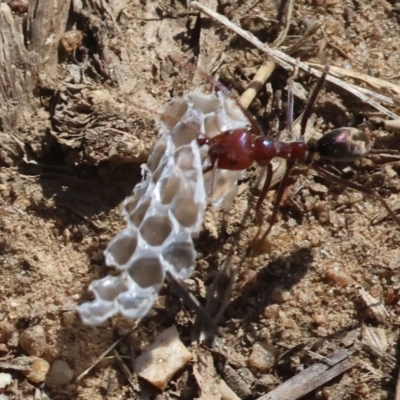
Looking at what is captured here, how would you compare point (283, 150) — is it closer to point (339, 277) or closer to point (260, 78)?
point (260, 78)

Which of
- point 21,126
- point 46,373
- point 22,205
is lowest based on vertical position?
point 46,373

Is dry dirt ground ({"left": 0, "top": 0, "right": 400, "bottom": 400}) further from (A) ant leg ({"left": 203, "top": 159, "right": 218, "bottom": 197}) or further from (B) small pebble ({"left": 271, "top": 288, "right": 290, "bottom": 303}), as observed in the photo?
(A) ant leg ({"left": 203, "top": 159, "right": 218, "bottom": 197})

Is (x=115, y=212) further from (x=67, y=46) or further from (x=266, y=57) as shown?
(x=266, y=57)

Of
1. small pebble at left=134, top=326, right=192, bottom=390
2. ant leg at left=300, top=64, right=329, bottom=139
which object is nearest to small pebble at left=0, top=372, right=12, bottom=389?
small pebble at left=134, top=326, right=192, bottom=390

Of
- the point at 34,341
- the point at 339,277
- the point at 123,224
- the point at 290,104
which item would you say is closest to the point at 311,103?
the point at 290,104

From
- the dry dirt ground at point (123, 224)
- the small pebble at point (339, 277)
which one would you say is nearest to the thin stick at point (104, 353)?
the dry dirt ground at point (123, 224)

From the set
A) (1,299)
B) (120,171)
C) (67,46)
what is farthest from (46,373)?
(67,46)
